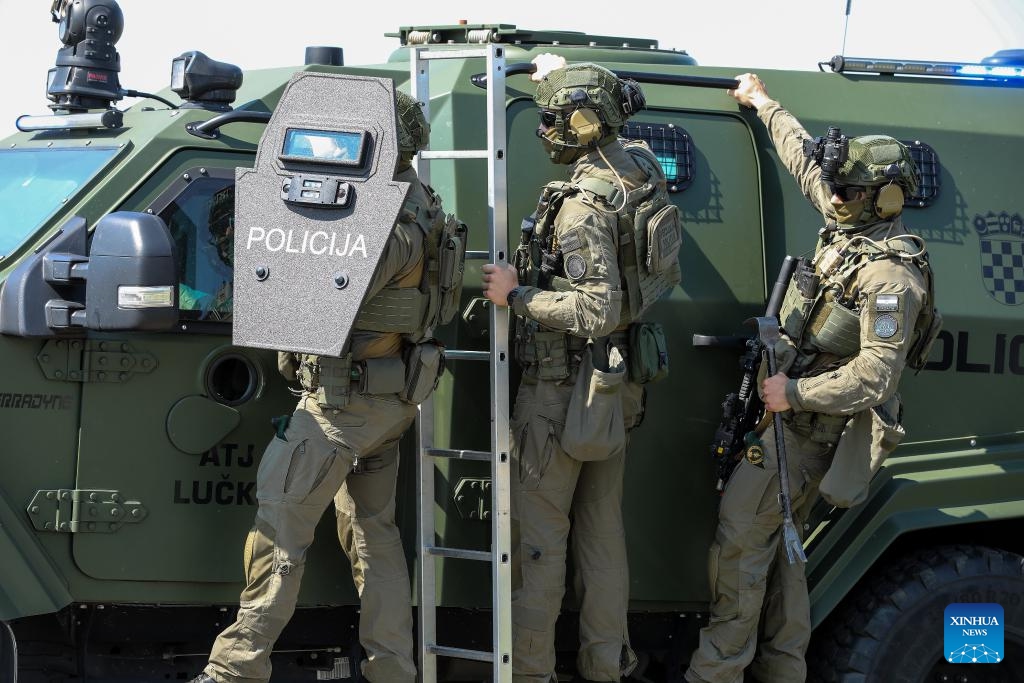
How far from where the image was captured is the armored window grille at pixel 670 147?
17.0ft

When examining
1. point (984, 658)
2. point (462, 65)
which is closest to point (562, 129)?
point (462, 65)

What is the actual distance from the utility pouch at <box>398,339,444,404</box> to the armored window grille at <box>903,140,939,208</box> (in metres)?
1.87

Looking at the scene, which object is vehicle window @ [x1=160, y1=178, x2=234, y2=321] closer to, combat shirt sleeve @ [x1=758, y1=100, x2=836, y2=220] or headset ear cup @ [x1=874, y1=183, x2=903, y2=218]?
combat shirt sleeve @ [x1=758, y1=100, x2=836, y2=220]

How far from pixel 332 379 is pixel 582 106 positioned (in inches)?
46.5

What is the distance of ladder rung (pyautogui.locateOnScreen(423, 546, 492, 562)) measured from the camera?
15.5 ft

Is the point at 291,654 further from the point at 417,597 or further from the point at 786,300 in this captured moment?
the point at 786,300

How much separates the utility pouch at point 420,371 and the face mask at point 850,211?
1.46 m

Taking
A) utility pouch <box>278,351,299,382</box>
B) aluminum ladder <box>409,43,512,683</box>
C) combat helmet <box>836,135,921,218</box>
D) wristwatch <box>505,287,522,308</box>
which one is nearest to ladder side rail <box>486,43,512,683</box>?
aluminum ladder <box>409,43,512,683</box>

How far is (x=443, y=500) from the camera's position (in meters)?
4.90

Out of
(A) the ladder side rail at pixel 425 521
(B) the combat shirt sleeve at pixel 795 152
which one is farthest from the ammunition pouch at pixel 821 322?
(A) the ladder side rail at pixel 425 521

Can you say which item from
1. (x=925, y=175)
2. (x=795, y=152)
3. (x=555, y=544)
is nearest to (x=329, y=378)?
(x=555, y=544)

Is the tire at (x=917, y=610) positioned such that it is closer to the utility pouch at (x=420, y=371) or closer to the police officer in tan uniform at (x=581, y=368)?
the police officer in tan uniform at (x=581, y=368)

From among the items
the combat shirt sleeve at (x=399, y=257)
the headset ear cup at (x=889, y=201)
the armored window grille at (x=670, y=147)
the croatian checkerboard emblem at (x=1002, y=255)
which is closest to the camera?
the combat shirt sleeve at (x=399, y=257)

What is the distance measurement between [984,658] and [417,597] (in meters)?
1.95
